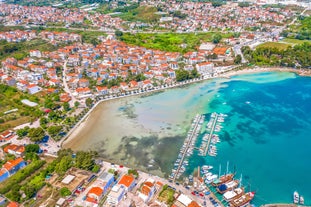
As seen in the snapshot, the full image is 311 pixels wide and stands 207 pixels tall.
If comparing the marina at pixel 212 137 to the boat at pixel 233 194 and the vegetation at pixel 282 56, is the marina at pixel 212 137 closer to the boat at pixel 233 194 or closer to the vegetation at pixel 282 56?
the boat at pixel 233 194

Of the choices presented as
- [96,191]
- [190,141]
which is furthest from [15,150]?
[190,141]

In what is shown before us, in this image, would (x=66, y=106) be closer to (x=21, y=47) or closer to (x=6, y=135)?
(x=6, y=135)

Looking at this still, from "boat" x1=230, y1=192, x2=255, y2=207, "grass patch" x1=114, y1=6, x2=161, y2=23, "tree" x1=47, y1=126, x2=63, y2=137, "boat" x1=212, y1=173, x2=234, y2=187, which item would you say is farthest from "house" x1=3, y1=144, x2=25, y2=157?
"grass patch" x1=114, y1=6, x2=161, y2=23

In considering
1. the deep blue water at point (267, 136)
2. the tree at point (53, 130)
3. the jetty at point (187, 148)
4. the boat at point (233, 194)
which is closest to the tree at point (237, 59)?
the deep blue water at point (267, 136)

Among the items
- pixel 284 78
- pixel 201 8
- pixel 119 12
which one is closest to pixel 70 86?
pixel 284 78

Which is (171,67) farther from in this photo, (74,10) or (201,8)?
(74,10)

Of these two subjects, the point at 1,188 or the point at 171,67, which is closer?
the point at 1,188
